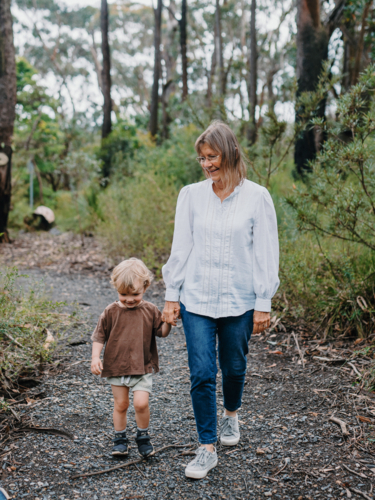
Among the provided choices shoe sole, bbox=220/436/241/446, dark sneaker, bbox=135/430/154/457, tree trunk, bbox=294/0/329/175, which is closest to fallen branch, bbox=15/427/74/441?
dark sneaker, bbox=135/430/154/457

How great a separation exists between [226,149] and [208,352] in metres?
1.11

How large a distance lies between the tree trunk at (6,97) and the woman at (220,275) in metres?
7.92

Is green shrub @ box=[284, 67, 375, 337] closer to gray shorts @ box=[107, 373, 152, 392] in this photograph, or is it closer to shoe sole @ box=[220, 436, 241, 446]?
shoe sole @ box=[220, 436, 241, 446]

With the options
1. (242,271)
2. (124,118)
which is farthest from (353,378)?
(124,118)

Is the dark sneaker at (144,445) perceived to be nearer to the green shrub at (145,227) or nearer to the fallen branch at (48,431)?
the fallen branch at (48,431)

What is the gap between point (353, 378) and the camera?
3582mm

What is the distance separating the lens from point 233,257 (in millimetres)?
2562

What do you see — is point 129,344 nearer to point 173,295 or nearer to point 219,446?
point 173,295

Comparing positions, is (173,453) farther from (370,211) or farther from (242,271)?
(370,211)

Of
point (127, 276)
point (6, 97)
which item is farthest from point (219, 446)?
point (6, 97)

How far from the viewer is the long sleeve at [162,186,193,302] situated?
8.72 feet

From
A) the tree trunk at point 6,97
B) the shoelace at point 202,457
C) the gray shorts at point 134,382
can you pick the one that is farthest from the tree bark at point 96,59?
the shoelace at point 202,457

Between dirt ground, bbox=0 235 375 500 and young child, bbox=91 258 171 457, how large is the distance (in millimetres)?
248

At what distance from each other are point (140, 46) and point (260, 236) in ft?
106
